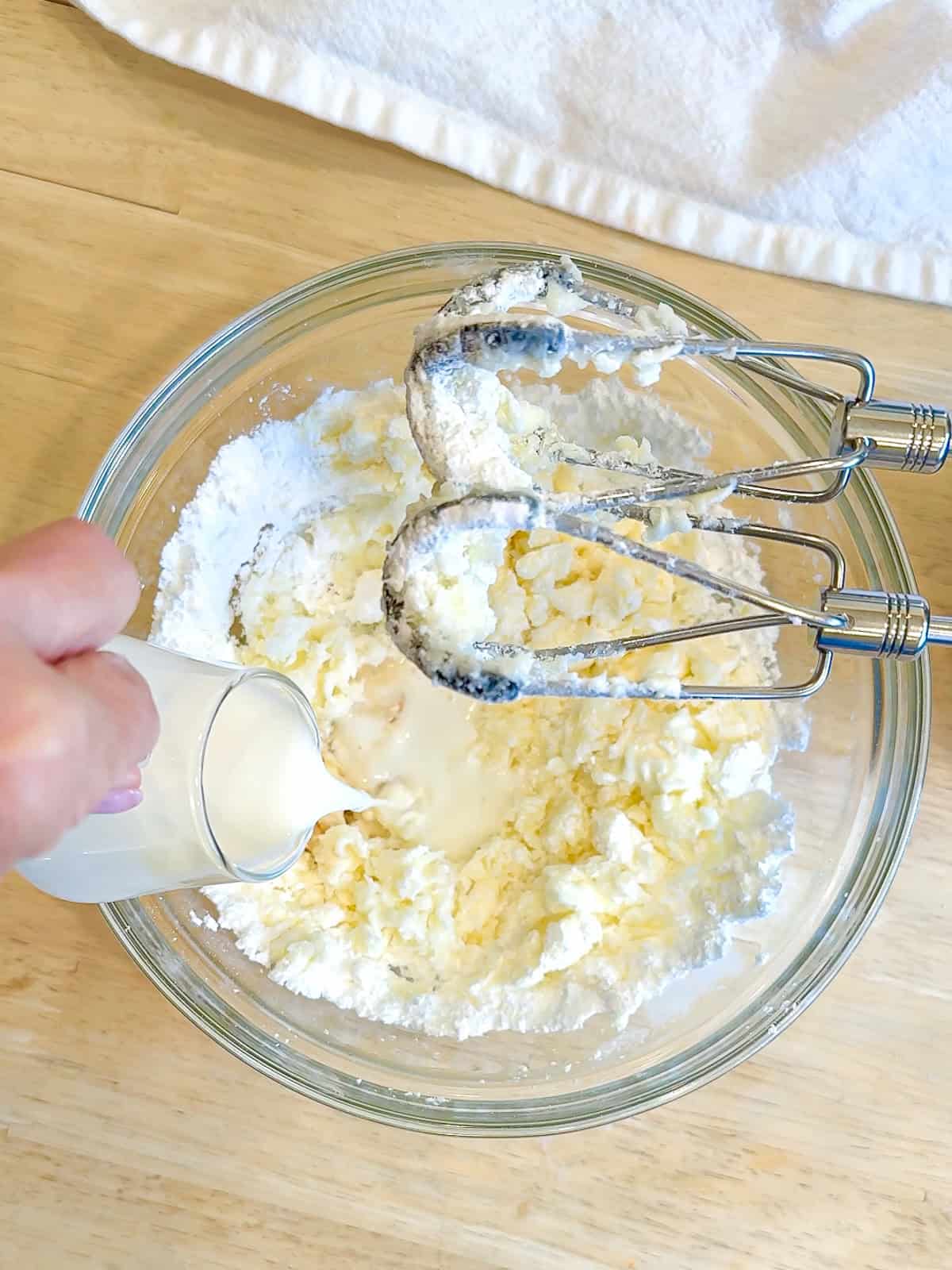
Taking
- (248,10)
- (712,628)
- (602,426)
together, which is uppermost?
(248,10)

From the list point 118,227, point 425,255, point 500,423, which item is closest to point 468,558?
point 500,423

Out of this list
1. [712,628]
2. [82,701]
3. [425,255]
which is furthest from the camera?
[425,255]

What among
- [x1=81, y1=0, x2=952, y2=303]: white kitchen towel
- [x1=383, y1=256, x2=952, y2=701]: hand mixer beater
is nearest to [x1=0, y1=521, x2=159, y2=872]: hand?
[x1=383, y1=256, x2=952, y2=701]: hand mixer beater

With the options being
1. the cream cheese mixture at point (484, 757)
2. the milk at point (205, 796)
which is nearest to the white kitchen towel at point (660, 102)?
the cream cheese mixture at point (484, 757)

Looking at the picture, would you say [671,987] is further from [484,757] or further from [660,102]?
[660,102]

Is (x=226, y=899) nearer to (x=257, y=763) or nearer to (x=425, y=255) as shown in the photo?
(x=257, y=763)

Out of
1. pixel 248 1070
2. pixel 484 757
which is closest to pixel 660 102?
pixel 484 757

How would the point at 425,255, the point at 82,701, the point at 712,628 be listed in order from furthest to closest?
the point at 425,255 < the point at 712,628 < the point at 82,701
